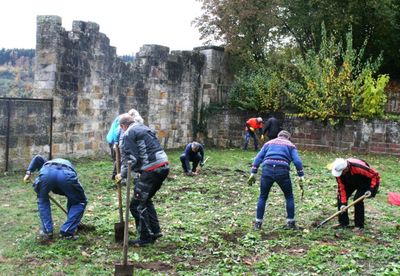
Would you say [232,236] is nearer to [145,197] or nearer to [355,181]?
[145,197]

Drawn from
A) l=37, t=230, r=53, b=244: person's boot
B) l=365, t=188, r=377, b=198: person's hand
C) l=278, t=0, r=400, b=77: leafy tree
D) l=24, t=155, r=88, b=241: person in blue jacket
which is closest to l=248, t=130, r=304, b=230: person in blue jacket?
l=365, t=188, r=377, b=198: person's hand

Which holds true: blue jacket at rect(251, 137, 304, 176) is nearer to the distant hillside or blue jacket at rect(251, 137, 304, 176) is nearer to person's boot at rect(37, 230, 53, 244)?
person's boot at rect(37, 230, 53, 244)

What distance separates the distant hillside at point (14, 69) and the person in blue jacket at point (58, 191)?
11.3 meters

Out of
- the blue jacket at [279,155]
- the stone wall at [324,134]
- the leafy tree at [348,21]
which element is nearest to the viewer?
the blue jacket at [279,155]

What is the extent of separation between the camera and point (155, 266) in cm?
634

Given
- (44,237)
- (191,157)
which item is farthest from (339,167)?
(191,157)

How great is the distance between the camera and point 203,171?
45.6ft

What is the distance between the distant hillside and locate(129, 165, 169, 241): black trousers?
39.1 ft

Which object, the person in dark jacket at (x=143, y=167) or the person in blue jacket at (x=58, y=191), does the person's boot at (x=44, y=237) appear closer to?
the person in blue jacket at (x=58, y=191)

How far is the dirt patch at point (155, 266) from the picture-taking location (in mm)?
6262

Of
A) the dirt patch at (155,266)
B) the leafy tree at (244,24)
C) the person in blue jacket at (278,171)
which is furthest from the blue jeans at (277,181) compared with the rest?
the leafy tree at (244,24)

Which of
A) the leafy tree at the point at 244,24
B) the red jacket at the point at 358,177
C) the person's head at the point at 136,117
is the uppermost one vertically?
the leafy tree at the point at 244,24

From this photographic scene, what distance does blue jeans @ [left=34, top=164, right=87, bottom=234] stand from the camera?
720cm

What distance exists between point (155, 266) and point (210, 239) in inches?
53.1
